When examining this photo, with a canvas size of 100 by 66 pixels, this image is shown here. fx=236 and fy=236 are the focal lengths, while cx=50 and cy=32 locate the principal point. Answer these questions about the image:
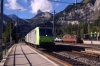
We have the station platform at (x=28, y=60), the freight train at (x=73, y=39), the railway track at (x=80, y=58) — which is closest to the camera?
the station platform at (x=28, y=60)

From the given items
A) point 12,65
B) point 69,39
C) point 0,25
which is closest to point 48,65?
point 12,65

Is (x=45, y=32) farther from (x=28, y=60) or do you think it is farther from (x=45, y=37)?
(x=28, y=60)

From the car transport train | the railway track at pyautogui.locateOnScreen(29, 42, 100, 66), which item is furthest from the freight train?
the railway track at pyautogui.locateOnScreen(29, 42, 100, 66)

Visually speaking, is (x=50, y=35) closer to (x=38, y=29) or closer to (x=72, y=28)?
(x=38, y=29)

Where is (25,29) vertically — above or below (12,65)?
above

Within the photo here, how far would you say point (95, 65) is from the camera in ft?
50.7

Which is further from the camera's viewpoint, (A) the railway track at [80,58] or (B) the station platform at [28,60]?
(A) the railway track at [80,58]

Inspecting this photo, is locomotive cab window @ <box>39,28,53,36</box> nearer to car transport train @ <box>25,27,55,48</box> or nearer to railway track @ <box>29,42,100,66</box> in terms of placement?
car transport train @ <box>25,27,55,48</box>

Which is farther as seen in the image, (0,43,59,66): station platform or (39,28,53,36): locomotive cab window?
(39,28,53,36): locomotive cab window

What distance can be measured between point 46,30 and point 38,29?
1.07 metres

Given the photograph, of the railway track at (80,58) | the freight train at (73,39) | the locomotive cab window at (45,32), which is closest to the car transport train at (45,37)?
the locomotive cab window at (45,32)

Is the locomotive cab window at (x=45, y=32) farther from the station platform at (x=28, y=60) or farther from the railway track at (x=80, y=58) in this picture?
the station platform at (x=28, y=60)

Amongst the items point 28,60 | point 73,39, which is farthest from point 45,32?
point 73,39

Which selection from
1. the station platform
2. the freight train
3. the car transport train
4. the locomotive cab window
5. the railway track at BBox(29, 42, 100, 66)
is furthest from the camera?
the freight train
